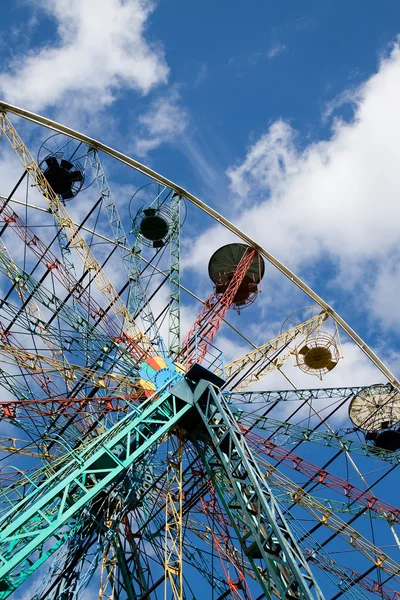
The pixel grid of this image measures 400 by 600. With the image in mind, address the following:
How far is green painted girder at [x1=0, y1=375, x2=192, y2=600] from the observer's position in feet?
49.0

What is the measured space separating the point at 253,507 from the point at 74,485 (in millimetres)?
4179

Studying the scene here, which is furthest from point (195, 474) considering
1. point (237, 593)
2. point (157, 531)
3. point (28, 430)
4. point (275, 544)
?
point (275, 544)

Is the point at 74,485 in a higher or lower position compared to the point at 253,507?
lower

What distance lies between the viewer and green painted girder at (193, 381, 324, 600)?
14947mm

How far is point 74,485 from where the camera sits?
17.2 meters

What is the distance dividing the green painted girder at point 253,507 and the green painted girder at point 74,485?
2.85 ft

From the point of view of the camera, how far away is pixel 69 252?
76.3 ft

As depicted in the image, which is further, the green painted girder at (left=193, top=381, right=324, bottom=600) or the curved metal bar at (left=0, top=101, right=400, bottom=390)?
the curved metal bar at (left=0, top=101, right=400, bottom=390)

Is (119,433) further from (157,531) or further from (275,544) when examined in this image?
(157,531)

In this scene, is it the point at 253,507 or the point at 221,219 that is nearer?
the point at 253,507

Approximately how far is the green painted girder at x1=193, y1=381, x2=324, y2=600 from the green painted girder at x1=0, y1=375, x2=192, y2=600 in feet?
2.85

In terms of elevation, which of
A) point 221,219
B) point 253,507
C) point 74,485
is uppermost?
point 221,219

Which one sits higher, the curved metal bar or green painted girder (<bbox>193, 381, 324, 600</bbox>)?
the curved metal bar

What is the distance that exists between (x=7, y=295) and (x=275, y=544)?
13218 millimetres
